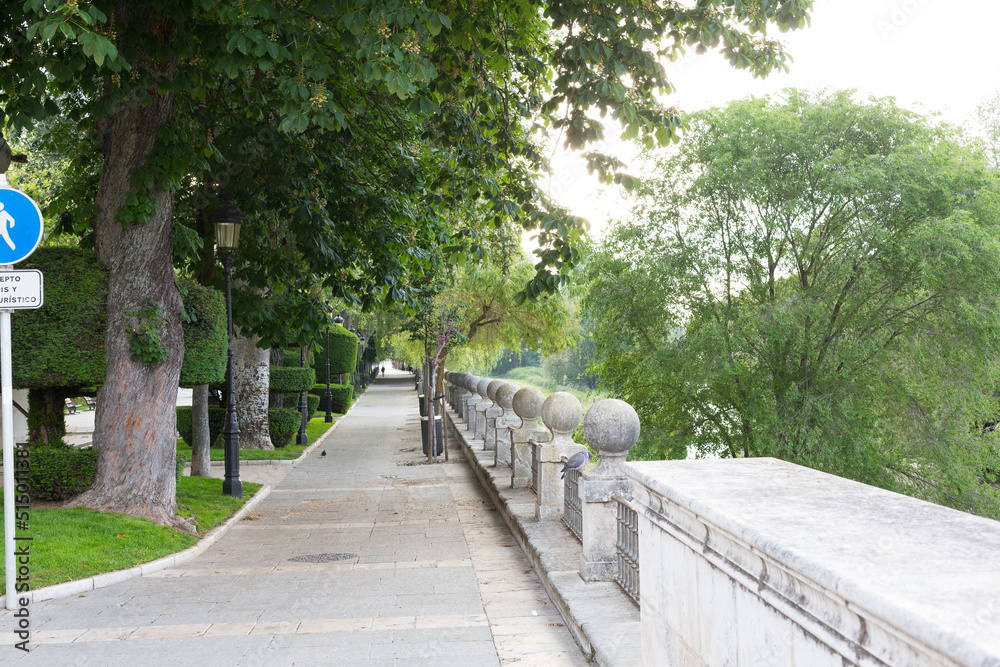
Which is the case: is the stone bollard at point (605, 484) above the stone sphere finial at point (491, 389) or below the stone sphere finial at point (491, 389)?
below

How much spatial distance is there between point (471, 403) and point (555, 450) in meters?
12.7

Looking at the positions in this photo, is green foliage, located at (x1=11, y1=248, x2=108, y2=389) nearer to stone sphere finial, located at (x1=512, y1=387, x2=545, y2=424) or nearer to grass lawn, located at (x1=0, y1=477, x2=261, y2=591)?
grass lawn, located at (x1=0, y1=477, x2=261, y2=591)

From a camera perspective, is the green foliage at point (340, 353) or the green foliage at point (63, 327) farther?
the green foliage at point (340, 353)

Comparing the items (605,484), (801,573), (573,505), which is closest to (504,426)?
(573,505)

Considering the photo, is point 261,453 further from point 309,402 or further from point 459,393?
point 309,402

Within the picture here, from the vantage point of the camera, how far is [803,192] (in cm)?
2133

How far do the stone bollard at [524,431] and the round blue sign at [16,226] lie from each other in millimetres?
5686

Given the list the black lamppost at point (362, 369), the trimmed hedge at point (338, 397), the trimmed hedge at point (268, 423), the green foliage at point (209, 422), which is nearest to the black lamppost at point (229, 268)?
the green foliage at point (209, 422)

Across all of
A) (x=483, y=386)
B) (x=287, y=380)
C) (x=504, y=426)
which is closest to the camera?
(x=504, y=426)

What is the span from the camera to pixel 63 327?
923 cm

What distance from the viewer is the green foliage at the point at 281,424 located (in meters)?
19.6

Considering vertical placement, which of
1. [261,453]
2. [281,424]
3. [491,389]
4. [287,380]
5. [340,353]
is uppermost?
[340,353]

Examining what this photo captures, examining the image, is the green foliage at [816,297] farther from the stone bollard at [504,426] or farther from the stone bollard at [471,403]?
the stone bollard at [504,426]

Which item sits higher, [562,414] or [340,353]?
[340,353]
